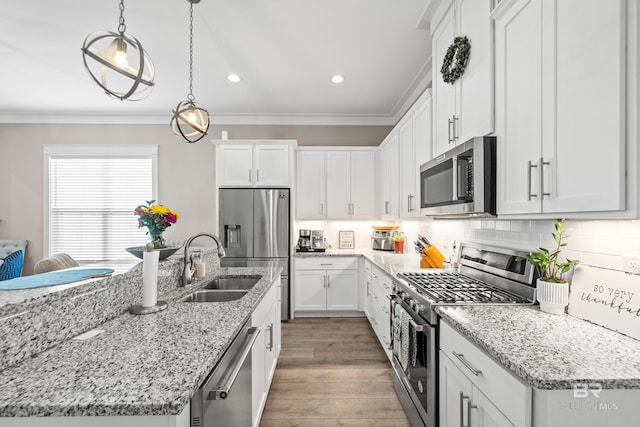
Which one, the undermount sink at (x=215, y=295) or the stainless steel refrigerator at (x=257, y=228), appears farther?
the stainless steel refrigerator at (x=257, y=228)

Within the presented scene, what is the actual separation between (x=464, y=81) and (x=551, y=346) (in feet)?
4.98

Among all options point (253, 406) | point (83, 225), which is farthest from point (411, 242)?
point (83, 225)

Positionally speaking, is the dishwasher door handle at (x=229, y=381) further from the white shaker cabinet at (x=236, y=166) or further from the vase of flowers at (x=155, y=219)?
the white shaker cabinet at (x=236, y=166)

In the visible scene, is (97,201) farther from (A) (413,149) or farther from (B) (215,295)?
(A) (413,149)

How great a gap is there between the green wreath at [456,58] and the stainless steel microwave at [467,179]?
48cm

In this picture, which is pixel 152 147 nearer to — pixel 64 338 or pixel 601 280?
pixel 64 338

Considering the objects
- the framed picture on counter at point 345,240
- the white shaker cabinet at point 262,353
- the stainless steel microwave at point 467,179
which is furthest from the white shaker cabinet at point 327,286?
the stainless steel microwave at point 467,179

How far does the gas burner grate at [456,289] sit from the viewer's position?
1641mm

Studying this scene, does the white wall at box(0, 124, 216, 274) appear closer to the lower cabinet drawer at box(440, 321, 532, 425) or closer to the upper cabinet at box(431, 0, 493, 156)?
the upper cabinet at box(431, 0, 493, 156)

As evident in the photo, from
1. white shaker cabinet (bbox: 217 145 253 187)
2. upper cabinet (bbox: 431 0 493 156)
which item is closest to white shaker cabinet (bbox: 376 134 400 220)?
upper cabinet (bbox: 431 0 493 156)


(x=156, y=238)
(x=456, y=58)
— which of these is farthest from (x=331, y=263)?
(x=456, y=58)

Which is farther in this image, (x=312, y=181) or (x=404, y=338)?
(x=312, y=181)

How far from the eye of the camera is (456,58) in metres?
1.93

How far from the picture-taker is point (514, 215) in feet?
4.97
